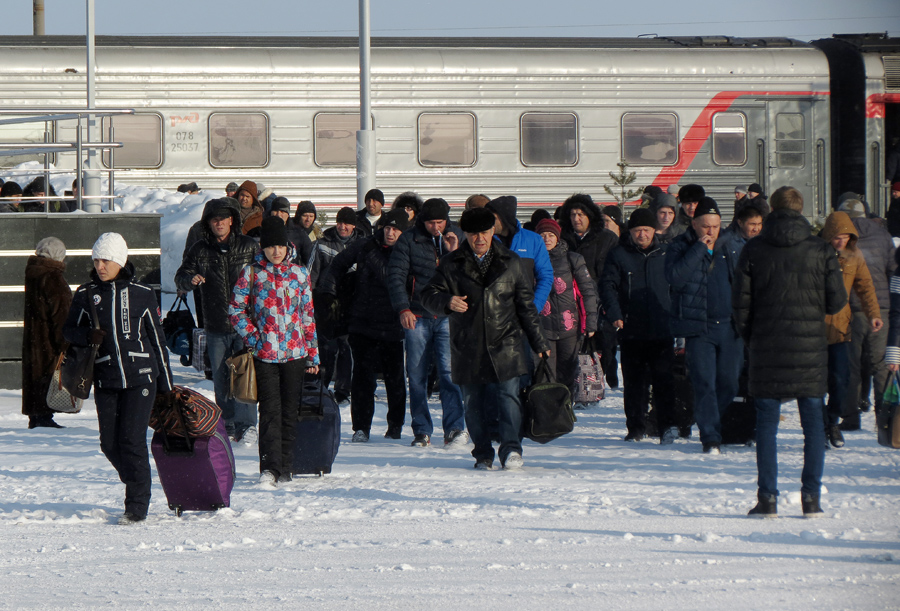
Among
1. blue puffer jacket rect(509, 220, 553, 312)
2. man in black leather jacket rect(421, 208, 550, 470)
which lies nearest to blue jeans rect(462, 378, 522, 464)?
man in black leather jacket rect(421, 208, 550, 470)

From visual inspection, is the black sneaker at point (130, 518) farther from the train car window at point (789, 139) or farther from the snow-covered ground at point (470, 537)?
the train car window at point (789, 139)

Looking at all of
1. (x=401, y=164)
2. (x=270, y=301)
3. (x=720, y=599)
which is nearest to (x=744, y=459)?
(x=270, y=301)

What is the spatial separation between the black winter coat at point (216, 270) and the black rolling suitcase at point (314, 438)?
1.89 meters

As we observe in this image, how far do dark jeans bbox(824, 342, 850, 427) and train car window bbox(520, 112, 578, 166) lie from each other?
363 inches

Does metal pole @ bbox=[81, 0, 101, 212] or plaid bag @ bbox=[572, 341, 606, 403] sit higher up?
metal pole @ bbox=[81, 0, 101, 212]

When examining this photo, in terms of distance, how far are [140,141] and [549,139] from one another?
18.3 ft

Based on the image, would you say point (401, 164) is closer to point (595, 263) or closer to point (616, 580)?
point (595, 263)

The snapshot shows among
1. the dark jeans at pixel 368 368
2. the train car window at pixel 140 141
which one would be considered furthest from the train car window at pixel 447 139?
the dark jeans at pixel 368 368

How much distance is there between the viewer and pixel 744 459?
897 cm

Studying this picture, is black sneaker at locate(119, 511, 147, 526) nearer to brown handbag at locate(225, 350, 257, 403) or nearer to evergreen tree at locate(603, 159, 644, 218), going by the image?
brown handbag at locate(225, 350, 257, 403)

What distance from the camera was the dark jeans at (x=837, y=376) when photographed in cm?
954

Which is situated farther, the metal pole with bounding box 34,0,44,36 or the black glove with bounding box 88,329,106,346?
the metal pole with bounding box 34,0,44,36

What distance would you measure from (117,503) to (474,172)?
11.2 meters

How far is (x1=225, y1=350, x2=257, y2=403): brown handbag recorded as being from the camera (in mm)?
7996
